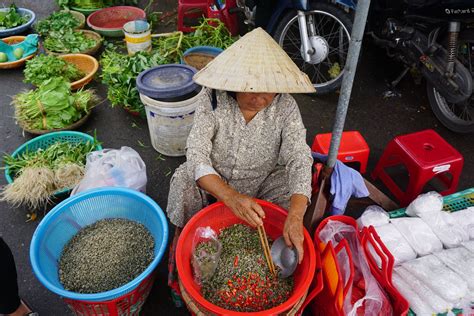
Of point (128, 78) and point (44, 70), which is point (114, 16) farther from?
point (128, 78)

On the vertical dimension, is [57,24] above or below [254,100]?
below

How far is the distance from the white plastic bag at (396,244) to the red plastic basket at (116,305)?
47.6 inches

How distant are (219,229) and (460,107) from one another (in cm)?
285

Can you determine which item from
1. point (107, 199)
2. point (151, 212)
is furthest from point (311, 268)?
point (107, 199)

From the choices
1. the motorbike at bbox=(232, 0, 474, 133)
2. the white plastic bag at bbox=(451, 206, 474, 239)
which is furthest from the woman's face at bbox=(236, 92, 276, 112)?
the motorbike at bbox=(232, 0, 474, 133)

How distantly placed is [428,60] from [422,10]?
0.42m

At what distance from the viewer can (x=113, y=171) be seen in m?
2.34

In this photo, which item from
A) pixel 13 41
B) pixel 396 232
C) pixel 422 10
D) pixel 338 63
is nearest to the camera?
pixel 396 232

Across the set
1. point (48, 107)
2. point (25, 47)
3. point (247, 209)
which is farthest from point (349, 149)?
point (25, 47)

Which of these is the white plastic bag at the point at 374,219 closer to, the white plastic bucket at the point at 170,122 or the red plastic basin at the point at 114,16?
the white plastic bucket at the point at 170,122

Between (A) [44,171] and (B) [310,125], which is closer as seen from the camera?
(A) [44,171]

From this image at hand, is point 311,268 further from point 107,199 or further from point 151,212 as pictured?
point 107,199

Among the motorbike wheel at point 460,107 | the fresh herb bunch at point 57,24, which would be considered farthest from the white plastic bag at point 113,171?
the fresh herb bunch at point 57,24

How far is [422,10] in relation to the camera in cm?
302
